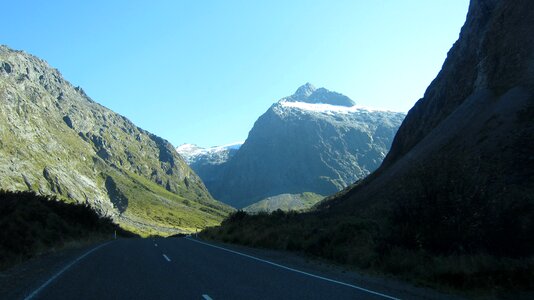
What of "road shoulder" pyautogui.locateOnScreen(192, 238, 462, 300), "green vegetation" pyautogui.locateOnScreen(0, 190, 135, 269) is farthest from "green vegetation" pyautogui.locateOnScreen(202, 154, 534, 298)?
"green vegetation" pyautogui.locateOnScreen(0, 190, 135, 269)

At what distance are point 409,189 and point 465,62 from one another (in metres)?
56.9

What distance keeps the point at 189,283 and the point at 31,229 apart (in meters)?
16.8

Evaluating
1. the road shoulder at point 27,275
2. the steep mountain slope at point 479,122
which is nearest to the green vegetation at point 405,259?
the steep mountain slope at point 479,122

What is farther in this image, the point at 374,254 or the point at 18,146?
the point at 18,146

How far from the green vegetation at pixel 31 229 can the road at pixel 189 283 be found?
429 cm

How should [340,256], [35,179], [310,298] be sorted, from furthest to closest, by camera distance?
[35,179] < [340,256] < [310,298]

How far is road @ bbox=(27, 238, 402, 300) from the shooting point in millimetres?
9820

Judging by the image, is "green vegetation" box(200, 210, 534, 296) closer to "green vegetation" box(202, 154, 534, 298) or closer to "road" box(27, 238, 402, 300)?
"green vegetation" box(202, 154, 534, 298)

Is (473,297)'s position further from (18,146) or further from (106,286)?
(18,146)

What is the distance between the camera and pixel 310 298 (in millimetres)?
9609

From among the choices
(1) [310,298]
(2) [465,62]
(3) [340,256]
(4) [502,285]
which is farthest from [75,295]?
(2) [465,62]

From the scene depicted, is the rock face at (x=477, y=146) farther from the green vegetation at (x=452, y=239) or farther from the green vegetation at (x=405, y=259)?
the green vegetation at (x=405, y=259)

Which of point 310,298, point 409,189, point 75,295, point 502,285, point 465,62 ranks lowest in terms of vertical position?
point 75,295

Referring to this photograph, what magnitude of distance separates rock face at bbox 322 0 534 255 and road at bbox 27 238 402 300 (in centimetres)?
560
